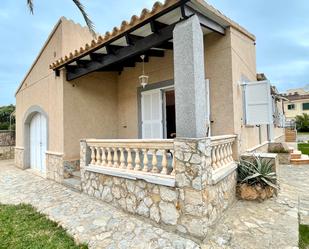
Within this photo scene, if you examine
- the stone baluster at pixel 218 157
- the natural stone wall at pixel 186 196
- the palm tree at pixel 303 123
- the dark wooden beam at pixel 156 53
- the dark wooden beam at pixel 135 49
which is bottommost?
the natural stone wall at pixel 186 196

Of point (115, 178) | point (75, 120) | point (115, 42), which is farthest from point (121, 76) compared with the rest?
point (115, 178)

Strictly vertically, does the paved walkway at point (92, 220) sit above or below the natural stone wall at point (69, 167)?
below

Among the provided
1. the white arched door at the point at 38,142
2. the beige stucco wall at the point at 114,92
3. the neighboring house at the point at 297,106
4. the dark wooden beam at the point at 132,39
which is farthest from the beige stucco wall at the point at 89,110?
the neighboring house at the point at 297,106

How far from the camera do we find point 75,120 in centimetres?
866

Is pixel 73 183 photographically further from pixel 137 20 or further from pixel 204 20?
pixel 204 20

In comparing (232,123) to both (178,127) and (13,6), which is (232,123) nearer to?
(178,127)

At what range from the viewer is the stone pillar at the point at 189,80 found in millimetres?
4371

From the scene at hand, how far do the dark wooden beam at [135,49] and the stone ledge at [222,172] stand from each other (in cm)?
356

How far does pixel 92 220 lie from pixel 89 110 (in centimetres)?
524

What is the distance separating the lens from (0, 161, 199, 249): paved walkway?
4160 mm

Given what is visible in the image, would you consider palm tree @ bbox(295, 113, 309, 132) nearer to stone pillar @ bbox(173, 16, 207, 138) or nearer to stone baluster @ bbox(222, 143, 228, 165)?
stone baluster @ bbox(222, 143, 228, 165)

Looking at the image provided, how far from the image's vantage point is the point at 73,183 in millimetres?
7754

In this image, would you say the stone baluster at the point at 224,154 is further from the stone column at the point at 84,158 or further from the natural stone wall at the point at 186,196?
the stone column at the point at 84,158

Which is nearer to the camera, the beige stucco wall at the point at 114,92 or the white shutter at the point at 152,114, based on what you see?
the beige stucco wall at the point at 114,92
